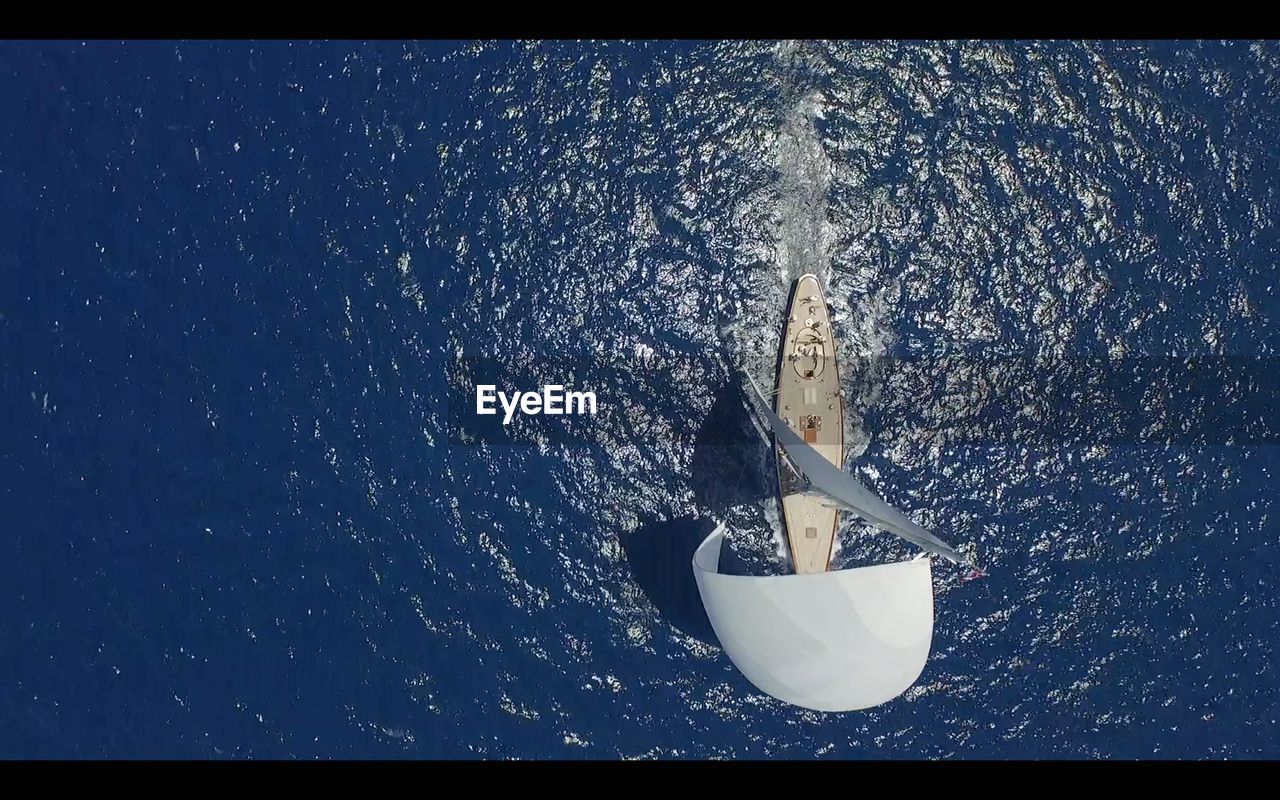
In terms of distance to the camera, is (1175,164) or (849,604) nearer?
(849,604)

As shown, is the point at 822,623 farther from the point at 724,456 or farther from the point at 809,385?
the point at 809,385

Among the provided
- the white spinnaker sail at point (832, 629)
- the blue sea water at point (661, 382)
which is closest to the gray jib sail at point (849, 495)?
the white spinnaker sail at point (832, 629)

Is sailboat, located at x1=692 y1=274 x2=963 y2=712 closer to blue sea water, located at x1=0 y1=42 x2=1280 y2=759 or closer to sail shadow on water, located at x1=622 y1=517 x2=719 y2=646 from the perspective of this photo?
sail shadow on water, located at x1=622 y1=517 x2=719 y2=646

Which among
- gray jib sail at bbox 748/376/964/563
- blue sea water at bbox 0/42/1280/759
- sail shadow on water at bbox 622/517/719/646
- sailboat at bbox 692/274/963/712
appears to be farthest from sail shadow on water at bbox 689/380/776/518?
gray jib sail at bbox 748/376/964/563

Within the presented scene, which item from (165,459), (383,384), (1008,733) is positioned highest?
(383,384)

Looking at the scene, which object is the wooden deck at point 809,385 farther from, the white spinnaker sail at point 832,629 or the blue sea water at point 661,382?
the white spinnaker sail at point 832,629

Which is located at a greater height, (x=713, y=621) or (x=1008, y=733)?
(x=713, y=621)

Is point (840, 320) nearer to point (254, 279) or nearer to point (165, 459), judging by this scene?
point (254, 279)

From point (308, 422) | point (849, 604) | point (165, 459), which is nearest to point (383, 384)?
point (308, 422)
